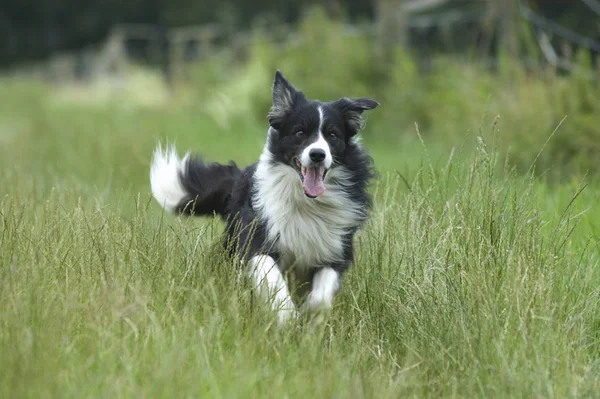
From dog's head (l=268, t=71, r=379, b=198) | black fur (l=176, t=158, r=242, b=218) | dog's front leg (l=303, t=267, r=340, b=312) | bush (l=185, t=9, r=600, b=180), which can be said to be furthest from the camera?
bush (l=185, t=9, r=600, b=180)

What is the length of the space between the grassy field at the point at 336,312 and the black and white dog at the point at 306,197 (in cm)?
19

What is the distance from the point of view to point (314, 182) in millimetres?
4918

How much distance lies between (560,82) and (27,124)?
13.4 m

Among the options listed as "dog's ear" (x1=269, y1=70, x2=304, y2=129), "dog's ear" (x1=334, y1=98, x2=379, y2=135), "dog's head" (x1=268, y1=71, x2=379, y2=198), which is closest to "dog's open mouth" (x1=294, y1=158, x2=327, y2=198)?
"dog's head" (x1=268, y1=71, x2=379, y2=198)

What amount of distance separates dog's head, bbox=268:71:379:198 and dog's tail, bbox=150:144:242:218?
68 centimetres

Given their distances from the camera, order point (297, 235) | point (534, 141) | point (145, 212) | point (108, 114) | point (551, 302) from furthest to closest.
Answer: point (108, 114) → point (534, 141) → point (297, 235) → point (145, 212) → point (551, 302)

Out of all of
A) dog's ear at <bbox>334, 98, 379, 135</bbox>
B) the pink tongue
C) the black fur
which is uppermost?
dog's ear at <bbox>334, 98, 379, 135</bbox>

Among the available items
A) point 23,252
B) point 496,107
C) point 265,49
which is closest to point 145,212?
point 23,252

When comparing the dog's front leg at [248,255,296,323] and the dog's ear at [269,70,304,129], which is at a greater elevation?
the dog's ear at [269,70,304,129]

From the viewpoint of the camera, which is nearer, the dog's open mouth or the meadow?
the meadow

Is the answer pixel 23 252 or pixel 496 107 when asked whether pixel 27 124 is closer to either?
pixel 496 107

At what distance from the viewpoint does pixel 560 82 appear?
8359 mm

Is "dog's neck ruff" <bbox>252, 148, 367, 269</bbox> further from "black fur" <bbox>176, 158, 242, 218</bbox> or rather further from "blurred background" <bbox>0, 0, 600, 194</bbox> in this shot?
"blurred background" <bbox>0, 0, 600, 194</bbox>

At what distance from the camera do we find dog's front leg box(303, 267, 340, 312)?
182 inches
